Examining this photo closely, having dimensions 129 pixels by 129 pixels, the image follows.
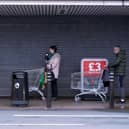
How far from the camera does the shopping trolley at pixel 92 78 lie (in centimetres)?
1802

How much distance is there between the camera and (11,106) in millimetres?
17219

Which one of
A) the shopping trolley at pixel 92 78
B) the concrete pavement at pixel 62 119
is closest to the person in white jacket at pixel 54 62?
the shopping trolley at pixel 92 78

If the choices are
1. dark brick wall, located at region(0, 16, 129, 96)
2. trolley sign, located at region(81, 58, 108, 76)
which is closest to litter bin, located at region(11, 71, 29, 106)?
trolley sign, located at region(81, 58, 108, 76)

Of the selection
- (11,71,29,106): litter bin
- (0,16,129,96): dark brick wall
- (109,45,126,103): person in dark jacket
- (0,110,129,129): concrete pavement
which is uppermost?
(0,16,129,96): dark brick wall

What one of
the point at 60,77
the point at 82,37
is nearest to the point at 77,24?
the point at 82,37

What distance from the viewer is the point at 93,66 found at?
18.2m

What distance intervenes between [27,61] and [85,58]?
2.06 meters

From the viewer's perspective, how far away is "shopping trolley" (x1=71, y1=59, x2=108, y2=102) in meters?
18.0

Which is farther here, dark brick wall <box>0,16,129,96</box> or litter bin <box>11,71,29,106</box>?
dark brick wall <box>0,16,129,96</box>

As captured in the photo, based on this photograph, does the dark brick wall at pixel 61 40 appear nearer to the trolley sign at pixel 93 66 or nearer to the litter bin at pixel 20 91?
the trolley sign at pixel 93 66

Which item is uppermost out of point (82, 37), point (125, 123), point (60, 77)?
point (82, 37)

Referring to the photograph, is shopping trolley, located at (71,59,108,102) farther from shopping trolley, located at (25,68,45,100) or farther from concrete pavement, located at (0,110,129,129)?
concrete pavement, located at (0,110,129,129)

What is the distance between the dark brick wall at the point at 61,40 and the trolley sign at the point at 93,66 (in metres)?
1.43

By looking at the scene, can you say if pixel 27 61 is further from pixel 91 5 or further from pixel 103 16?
pixel 91 5
